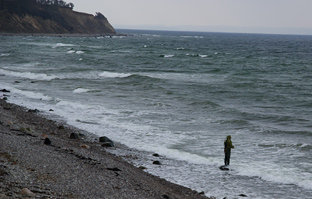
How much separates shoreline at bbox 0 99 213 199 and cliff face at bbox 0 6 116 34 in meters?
135

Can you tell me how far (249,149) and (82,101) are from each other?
13070 mm

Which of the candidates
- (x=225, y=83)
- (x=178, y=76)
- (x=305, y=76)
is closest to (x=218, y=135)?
(x=225, y=83)

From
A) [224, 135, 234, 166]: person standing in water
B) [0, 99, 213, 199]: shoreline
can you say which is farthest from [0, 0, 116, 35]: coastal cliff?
[224, 135, 234, 166]: person standing in water

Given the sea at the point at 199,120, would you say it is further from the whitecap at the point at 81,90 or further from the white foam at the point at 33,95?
the whitecap at the point at 81,90

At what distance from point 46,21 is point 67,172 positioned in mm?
157782

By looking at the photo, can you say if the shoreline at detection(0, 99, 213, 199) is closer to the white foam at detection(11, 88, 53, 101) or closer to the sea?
the sea

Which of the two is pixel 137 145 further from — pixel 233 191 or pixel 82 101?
pixel 82 101

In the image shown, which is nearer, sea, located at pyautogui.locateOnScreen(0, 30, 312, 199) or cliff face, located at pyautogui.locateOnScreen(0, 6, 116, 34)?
sea, located at pyautogui.locateOnScreen(0, 30, 312, 199)

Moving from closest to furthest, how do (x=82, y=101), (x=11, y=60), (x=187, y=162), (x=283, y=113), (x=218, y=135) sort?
(x=187, y=162)
(x=218, y=135)
(x=283, y=113)
(x=82, y=101)
(x=11, y=60)

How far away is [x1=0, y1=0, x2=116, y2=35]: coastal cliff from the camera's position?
5418 inches

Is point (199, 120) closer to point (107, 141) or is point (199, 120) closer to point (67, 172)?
point (107, 141)

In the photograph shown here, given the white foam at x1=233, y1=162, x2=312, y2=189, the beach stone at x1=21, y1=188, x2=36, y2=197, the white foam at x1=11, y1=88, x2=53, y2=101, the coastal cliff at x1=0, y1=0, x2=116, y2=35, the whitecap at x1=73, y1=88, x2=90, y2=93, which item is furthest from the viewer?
the coastal cliff at x1=0, y1=0, x2=116, y2=35

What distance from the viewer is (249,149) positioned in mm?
14922

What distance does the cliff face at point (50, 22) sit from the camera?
13750cm
